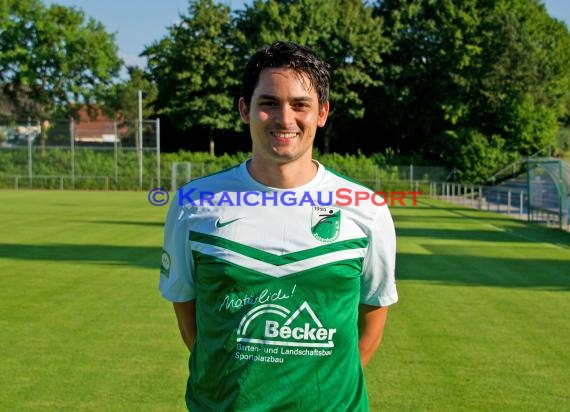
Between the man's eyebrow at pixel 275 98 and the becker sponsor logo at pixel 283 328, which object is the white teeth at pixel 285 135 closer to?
the man's eyebrow at pixel 275 98

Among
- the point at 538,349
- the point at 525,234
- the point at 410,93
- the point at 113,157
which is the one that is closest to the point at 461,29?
the point at 410,93

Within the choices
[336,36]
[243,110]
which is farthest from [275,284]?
[336,36]

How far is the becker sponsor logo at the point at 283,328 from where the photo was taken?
9.07 ft

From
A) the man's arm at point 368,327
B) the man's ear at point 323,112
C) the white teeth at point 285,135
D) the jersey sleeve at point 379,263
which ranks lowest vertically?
the man's arm at point 368,327

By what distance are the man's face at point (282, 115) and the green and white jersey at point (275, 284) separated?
136mm

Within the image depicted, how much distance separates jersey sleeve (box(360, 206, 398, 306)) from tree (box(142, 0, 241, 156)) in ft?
187

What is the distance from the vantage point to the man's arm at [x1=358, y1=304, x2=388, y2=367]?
3.21 m

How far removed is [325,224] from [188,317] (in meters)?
0.68

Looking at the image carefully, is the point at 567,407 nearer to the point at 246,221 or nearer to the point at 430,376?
the point at 430,376

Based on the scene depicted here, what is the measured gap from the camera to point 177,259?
120 inches

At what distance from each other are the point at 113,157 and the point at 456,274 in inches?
1664

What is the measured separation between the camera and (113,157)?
5391 cm

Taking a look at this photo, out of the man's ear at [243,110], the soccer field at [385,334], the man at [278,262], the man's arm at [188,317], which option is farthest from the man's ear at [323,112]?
the soccer field at [385,334]

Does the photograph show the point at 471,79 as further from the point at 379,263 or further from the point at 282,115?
the point at 282,115
